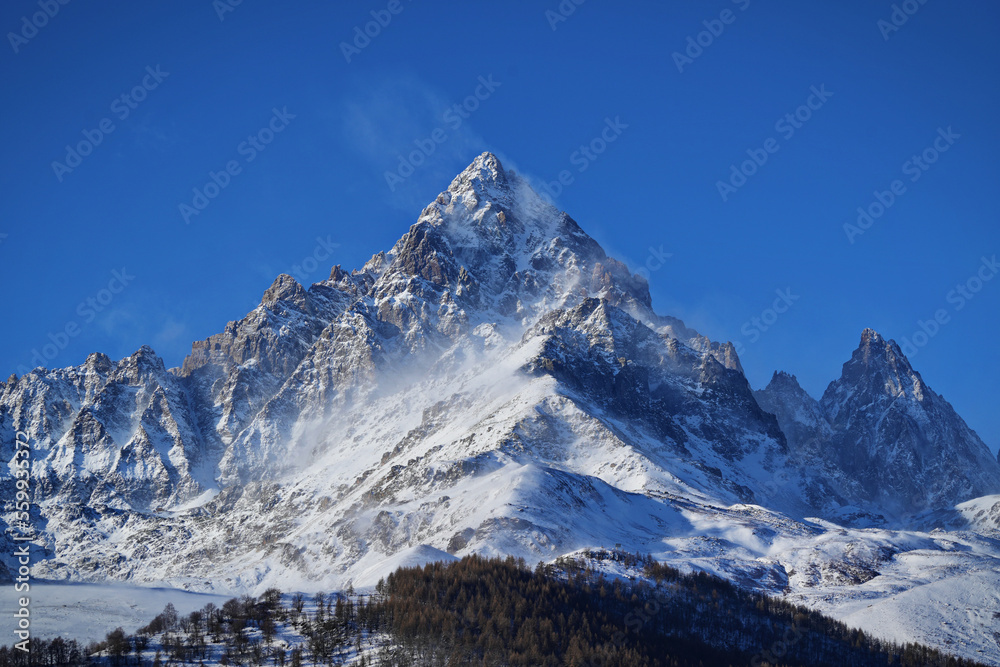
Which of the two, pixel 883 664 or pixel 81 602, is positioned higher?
pixel 81 602

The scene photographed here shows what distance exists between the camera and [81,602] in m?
200

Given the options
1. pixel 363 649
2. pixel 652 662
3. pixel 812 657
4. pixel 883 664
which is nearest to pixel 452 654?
pixel 363 649

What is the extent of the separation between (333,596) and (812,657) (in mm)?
98009

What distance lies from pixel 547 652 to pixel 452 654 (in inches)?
698

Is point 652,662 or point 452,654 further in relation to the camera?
point 652,662

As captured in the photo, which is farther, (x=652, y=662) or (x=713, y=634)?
(x=713, y=634)

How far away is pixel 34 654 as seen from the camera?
151 m

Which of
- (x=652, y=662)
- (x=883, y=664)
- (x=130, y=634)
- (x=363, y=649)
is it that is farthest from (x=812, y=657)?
(x=130, y=634)

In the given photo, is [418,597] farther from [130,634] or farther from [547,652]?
[130,634]

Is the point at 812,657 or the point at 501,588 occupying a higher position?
the point at 501,588

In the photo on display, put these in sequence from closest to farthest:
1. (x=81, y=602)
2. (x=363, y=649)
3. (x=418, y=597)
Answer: (x=363, y=649)
(x=418, y=597)
(x=81, y=602)

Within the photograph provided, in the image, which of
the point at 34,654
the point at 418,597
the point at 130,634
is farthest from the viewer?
the point at 418,597

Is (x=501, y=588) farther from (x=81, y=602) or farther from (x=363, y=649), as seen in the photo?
(x=81, y=602)

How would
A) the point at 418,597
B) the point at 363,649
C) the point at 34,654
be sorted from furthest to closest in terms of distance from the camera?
the point at 418,597 < the point at 363,649 < the point at 34,654
